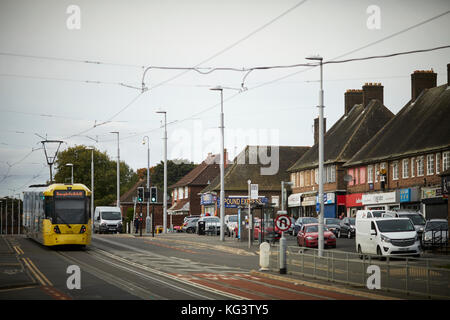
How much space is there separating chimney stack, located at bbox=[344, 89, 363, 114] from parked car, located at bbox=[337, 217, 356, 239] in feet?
94.3

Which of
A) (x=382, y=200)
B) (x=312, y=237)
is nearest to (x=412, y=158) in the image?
(x=382, y=200)

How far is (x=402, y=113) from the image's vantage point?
6675 cm

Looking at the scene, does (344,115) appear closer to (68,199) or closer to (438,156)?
(438,156)

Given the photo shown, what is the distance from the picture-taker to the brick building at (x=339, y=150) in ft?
236

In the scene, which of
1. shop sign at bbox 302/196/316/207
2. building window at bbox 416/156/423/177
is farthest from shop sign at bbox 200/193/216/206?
building window at bbox 416/156/423/177

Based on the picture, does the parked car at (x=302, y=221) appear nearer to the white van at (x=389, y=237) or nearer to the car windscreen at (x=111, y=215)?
the car windscreen at (x=111, y=215)

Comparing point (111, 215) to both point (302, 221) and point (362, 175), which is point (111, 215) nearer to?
point (302, 221)

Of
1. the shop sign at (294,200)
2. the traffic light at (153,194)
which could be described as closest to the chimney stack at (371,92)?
the shop sign at (294,200)

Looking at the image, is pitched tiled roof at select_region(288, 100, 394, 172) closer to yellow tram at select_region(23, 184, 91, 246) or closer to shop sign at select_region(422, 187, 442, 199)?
shop sign at select_region(422, 187, 442, 199)

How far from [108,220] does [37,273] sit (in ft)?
140

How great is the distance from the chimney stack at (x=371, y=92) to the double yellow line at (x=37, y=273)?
50.1 metres

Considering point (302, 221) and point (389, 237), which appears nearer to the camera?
Result: point (389, 237)

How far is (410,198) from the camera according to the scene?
5700 cm
